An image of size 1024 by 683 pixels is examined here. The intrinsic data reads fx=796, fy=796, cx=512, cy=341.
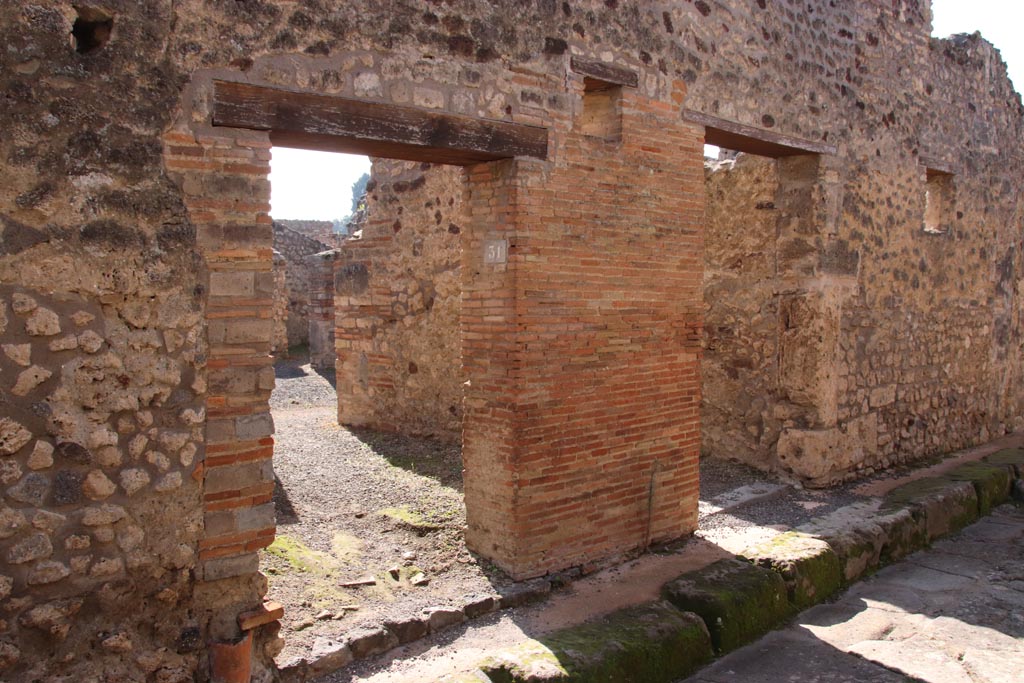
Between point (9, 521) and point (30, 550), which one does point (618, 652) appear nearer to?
point (30, 550)

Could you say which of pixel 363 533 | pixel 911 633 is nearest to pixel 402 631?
pixel 363 533

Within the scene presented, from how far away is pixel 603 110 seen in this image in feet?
17.5

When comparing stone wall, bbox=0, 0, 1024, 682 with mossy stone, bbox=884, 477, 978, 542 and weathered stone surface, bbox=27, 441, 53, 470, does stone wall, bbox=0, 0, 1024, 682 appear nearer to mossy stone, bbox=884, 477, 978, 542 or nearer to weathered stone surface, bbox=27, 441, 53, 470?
weathered stone surface, bbox=27, 441, 53, 470

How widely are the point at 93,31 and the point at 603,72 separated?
116 inches

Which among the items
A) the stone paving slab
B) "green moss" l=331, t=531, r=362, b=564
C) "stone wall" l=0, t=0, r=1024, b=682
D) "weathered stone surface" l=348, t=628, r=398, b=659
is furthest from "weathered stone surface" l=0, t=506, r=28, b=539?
the stone paving slab

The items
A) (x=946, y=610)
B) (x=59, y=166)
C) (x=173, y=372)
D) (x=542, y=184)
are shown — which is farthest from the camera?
(x=946, y=610)

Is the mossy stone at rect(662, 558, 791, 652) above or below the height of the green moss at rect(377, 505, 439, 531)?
below

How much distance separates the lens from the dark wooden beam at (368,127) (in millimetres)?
3654

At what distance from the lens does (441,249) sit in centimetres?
793

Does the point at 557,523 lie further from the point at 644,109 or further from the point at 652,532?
the point at 644,109

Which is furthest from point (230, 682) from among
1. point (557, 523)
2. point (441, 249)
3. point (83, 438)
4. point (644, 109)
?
point (441, 249)

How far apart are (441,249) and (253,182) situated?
4.30m

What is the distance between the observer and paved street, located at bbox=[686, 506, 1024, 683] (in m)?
4.32

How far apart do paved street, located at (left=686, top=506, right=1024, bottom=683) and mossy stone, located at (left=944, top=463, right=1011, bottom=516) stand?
1.17 m
